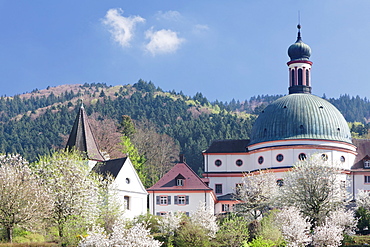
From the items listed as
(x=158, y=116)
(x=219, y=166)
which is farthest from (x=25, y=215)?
(x=158, y=116)

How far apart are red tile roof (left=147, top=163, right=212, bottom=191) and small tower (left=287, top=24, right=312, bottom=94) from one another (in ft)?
64.2

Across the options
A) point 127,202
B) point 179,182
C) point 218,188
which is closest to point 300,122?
point 218,188

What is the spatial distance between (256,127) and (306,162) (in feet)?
60.3

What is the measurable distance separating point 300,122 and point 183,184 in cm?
1544

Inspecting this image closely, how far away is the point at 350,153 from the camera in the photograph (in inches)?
2950

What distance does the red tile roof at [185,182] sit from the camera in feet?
231

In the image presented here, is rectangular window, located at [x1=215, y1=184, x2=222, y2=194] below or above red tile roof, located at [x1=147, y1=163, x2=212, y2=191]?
below

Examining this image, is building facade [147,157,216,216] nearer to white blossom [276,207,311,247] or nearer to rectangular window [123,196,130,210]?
rectangular window [123,196,130,210]

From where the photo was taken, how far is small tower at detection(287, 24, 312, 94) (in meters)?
82.1

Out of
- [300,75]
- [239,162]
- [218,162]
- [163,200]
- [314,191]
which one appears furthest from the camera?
[300,75]

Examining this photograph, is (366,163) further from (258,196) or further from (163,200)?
(163,200)

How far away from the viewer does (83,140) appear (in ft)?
207

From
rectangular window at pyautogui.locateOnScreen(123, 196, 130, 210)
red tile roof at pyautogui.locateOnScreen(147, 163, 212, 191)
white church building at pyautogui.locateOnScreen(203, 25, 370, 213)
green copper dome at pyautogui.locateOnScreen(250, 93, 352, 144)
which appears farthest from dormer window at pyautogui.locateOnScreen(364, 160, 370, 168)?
rectangular window at pyautogui.locateOnScreen(123, 196, 130, 210)

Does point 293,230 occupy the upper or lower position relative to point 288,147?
lower
